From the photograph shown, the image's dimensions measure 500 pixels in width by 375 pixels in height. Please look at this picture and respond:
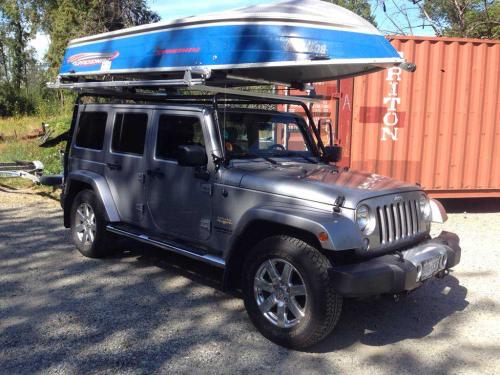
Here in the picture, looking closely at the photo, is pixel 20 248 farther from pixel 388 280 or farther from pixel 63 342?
pixel 388 280

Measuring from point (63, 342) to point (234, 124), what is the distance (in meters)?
2.37

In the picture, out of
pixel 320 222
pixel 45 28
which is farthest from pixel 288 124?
pixel 45 28

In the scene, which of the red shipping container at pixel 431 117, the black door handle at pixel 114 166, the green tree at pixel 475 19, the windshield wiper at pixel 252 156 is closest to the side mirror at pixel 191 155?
the windshield wiper at pixel 252 156

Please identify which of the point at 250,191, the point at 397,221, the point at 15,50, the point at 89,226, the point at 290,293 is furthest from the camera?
the point at 15,50

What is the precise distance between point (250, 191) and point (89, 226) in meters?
2.69

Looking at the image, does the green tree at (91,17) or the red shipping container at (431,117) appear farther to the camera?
the green tree at (91,17)

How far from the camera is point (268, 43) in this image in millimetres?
4383

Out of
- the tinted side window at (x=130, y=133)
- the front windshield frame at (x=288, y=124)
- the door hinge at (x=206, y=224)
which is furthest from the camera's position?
the tinted side window at (x=130, y=133)

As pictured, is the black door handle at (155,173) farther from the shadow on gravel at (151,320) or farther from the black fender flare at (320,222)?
the black fender flare at (320,222)

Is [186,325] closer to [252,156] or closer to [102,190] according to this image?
[252,156]

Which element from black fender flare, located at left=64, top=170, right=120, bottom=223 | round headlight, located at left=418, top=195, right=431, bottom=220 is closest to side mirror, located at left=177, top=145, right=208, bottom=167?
black fender flare, located at left=64, top=170, right=120, bottom=223

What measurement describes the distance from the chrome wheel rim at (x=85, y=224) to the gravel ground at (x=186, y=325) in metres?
0.25

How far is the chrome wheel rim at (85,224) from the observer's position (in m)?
6.04

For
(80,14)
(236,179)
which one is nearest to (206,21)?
(236,179)
